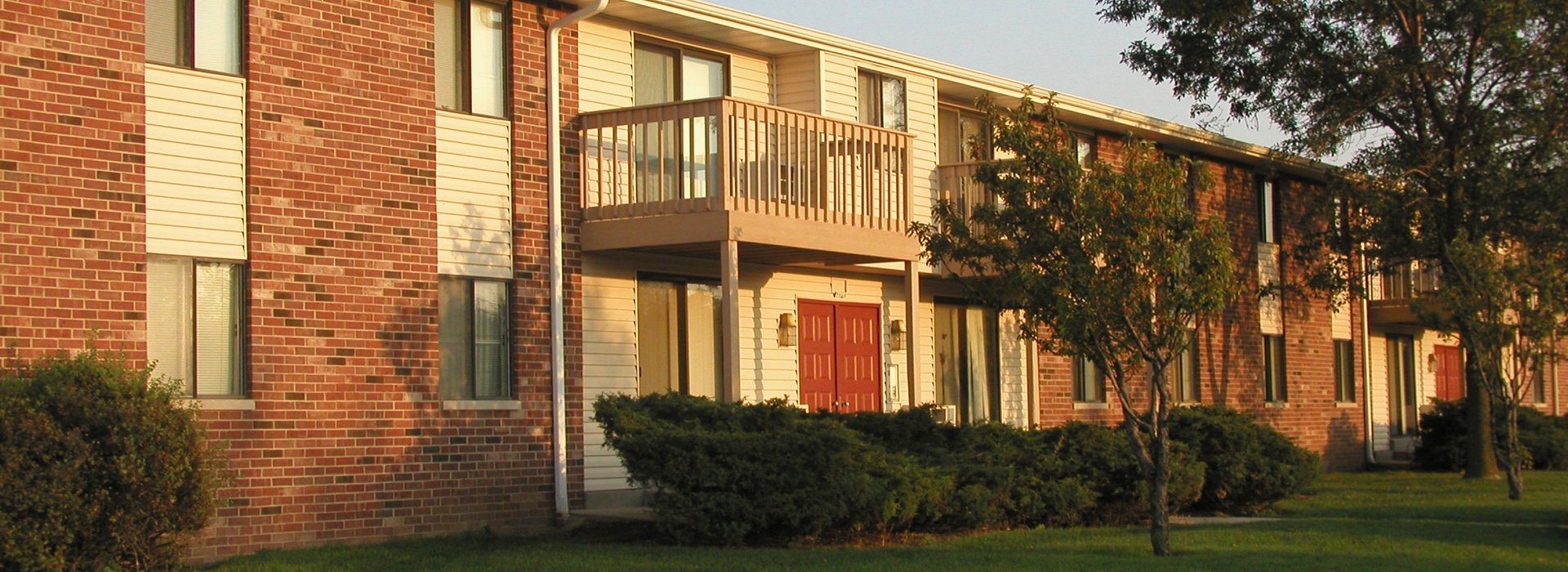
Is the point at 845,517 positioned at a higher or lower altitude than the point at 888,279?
lower

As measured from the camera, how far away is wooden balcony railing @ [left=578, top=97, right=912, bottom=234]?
1647cm

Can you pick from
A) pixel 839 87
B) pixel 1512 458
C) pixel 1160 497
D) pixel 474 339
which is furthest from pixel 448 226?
pixel 1512 458

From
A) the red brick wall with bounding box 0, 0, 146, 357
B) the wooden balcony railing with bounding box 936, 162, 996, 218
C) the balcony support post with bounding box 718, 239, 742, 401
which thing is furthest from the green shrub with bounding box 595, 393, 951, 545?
the wooden balcony railing with bounding box 936, 162, 996, 218

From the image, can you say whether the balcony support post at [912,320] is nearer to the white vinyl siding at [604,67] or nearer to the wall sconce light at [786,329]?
the wall sconce light at [786,329]

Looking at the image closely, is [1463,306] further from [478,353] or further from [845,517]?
[478,353]

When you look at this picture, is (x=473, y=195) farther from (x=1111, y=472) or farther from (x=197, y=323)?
(x=1111, y=472)

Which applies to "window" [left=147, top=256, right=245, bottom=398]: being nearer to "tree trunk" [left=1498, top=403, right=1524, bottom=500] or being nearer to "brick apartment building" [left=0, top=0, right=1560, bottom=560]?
"brick apartment building" [left=0, top=0, right=1560, bottom=560]

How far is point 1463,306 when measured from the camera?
21969mm

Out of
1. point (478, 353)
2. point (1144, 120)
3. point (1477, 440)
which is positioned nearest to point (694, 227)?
point (478, 353)

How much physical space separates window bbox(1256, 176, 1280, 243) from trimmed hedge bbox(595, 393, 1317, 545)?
13.7m

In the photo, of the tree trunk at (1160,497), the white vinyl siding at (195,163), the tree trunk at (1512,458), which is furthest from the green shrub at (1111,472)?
the white vinyl siding at (195,163)

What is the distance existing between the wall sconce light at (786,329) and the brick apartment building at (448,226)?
1.1 inches

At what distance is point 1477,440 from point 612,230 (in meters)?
17.0

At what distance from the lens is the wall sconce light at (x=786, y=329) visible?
19.6 meters
